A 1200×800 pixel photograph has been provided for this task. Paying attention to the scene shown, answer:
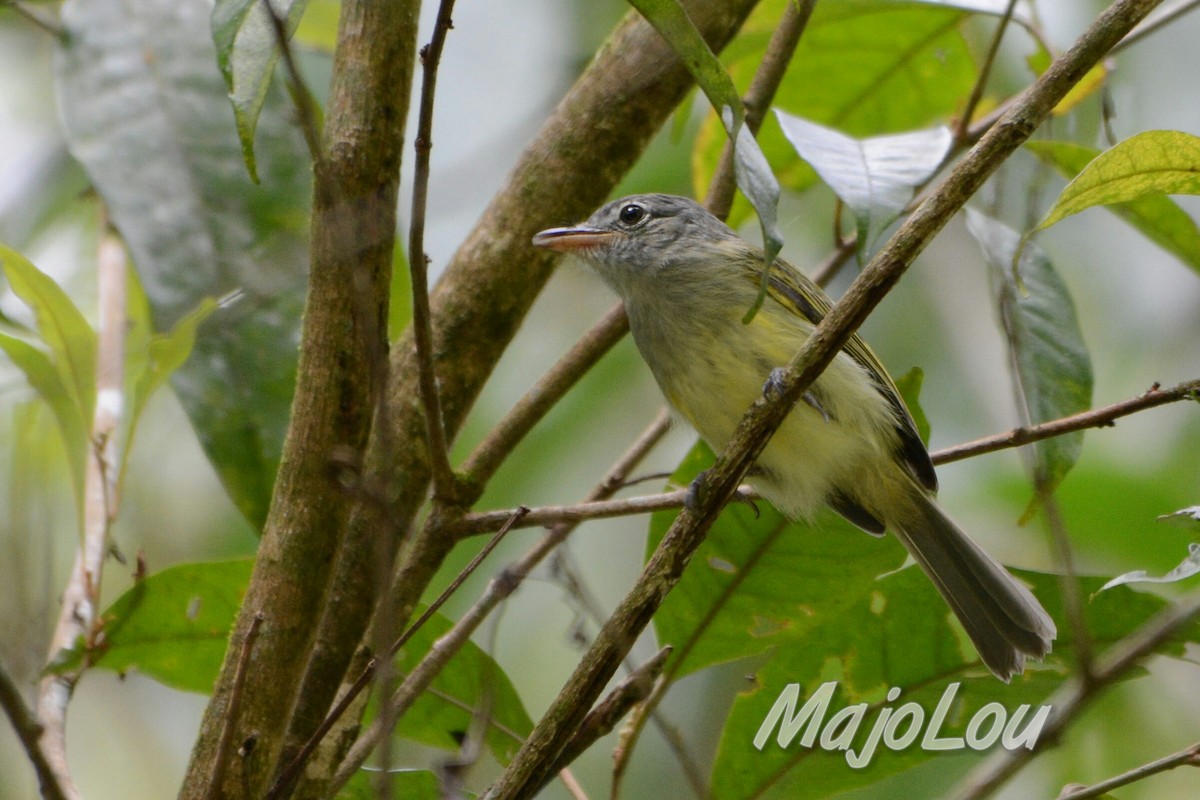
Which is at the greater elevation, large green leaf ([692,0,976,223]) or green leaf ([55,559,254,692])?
large green leaf ([692,0,976,223])

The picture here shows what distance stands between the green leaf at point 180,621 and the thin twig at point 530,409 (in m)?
0.45

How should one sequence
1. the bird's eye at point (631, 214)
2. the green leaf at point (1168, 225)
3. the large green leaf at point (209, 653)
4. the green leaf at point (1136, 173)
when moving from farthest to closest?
the bird's eye at point (631, 214)
the green leaf at point (1168, 225)
the large green leaf at point (209, 653)
the green leaf at point (1136, 173)

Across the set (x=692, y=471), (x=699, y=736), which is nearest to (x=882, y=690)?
(x=692, y=471)

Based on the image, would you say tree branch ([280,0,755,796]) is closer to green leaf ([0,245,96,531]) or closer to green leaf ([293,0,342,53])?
green leaf ([0,245,96,531])

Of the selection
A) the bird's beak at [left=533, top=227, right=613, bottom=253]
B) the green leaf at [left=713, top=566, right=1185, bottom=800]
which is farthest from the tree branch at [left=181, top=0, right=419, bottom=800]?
the green leaf at [left=713, top=566, right=1185, bottom=800]

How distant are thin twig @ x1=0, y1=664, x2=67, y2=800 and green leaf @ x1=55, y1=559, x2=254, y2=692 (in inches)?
31.7

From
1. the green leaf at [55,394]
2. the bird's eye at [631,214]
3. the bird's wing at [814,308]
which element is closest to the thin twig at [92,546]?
the green leaf at [55,394]

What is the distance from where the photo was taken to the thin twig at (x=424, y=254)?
141 centimetres

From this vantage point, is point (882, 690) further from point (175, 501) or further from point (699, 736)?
point (175, 501)

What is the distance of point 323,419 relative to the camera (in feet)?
5.83

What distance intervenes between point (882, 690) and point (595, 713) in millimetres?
749

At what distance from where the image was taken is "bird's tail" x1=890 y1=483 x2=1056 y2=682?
2260 millimetres

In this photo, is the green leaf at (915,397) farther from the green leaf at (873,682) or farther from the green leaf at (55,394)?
the green leaf at (55,394)

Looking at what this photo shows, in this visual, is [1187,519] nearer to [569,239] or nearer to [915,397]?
[915,397]
